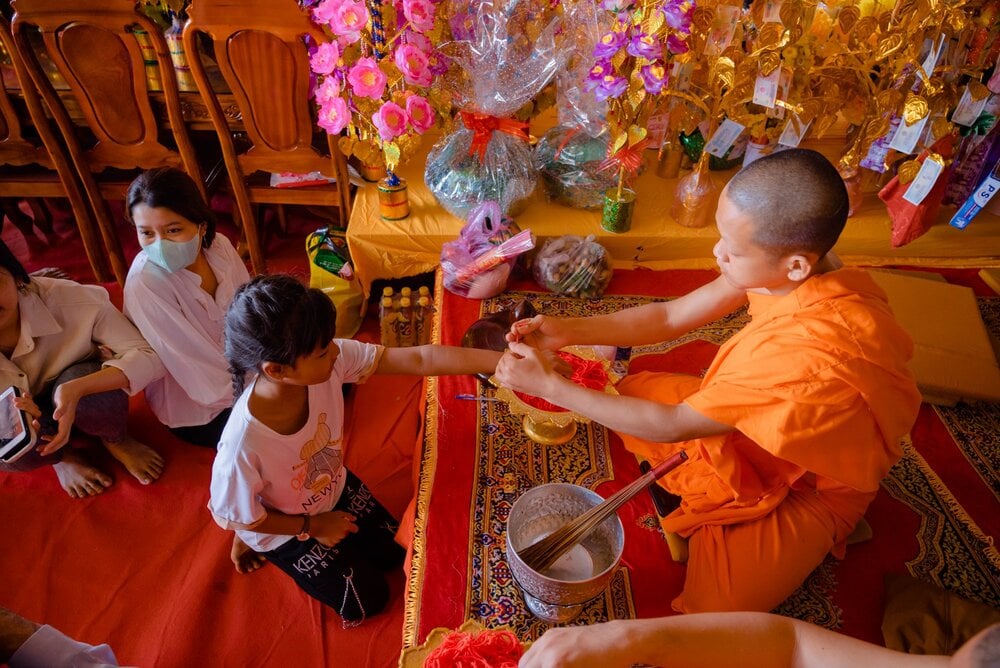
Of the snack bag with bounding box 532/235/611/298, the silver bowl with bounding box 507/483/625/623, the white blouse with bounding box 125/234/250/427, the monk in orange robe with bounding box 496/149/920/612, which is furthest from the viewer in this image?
the snack bag with bounding box 532/235/611/298

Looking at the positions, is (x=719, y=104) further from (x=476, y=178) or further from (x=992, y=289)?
(x=992, y=289)

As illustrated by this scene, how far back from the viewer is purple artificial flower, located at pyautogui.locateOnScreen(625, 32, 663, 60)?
1.97 m

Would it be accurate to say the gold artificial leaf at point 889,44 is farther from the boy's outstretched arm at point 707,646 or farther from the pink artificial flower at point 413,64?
the boy's outstretched arm at point 707,646

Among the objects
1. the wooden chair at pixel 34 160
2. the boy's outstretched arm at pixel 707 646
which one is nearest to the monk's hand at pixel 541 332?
the boy's outstretched arm at pixel 707 646

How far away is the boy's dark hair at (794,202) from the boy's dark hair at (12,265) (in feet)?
5.70

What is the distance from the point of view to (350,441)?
2.07 meters

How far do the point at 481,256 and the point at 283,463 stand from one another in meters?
1.07

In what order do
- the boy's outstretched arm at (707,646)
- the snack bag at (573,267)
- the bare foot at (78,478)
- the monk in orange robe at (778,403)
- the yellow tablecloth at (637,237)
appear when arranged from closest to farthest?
the boy's outstretched arm at (707,646) < the monk in orange robe at (778,403) < the bare foot at (78,478) < the snack bag at (573,267) < the yellow tablecloth at (637,237)

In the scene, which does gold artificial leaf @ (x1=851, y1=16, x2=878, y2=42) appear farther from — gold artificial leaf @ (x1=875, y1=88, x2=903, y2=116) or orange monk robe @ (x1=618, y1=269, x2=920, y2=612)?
orange monk robe @ (x1=618, y1=269, x2=920, y2=612)

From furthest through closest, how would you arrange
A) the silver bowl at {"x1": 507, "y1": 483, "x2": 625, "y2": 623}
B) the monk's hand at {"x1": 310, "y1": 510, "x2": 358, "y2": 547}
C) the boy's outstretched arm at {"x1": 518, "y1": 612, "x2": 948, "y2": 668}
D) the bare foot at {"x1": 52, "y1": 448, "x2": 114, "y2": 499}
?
the bare foot at {"x1": 52, "y1": 448, "x2": 114, "y2": 499}, the monk's hand at {"x1": 310, "y1": 510, "x2": 358, "y2": 547}, the silver bowl at {"x1": 507, "y1": 483, "x2": 625, "y2": 623}, the boy's outstretched arm at {"x1": 518, "y1": 612, "x2": 948, "y2": 668}

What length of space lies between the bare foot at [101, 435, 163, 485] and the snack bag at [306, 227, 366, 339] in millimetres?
759

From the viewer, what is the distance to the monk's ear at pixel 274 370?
1.17 meters

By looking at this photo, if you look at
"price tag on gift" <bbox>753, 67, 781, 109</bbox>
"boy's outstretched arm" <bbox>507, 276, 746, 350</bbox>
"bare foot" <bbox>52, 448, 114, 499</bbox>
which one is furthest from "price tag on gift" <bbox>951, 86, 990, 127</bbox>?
"bare foot" <bbox>52, 448, 114, 499</bbox>

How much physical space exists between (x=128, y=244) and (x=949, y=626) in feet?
11.5
